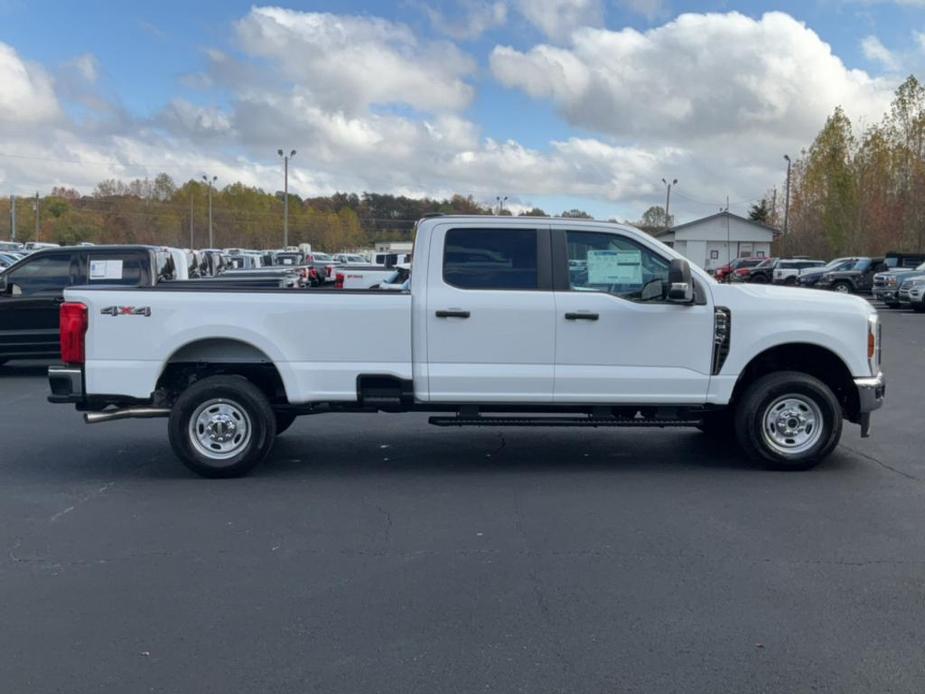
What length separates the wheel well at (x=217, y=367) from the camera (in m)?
7.79

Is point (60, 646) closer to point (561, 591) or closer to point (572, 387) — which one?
point (561, 591)

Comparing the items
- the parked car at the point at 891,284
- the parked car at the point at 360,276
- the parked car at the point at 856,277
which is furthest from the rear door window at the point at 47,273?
the parked car at the point at 856,277

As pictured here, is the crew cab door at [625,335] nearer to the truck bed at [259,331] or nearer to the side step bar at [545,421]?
the side step bar at [545,421]

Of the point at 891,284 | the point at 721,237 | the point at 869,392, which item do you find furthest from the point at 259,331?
the point at 721,237

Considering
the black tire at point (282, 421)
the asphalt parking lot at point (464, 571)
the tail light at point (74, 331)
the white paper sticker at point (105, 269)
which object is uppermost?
the white paper sticker at point (105, 269)

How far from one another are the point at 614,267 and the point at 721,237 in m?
80.9

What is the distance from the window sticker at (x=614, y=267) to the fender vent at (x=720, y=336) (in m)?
0.70

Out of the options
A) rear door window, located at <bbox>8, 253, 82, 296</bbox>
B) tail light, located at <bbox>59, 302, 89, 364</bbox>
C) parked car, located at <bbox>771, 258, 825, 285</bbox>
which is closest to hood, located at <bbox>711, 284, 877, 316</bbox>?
tail light, located at <bbox>59, 302, 89, 364</bbox>

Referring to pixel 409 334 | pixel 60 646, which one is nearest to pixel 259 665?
pixel 60 646

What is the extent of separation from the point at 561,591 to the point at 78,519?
358cm

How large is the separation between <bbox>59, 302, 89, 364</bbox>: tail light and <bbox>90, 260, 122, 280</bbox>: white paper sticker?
7.13 metres

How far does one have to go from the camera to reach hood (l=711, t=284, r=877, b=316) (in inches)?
305

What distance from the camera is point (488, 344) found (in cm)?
765

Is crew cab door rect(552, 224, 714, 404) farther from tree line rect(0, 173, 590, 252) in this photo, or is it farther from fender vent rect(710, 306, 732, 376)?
tree line rect(0, 173, 590, 252)
